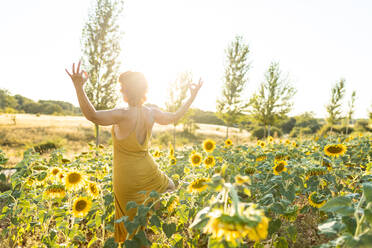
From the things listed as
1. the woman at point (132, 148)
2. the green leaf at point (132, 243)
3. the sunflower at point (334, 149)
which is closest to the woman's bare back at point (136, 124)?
the woman at point (132, 148)

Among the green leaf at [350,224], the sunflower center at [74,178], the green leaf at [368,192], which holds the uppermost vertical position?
the green leaf at [368,192]

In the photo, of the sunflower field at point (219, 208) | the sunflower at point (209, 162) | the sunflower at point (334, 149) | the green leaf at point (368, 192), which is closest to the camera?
the sunflower field at point (219, 208)

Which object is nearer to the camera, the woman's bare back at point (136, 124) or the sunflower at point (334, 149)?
the woman's bare back at point (136, 124)

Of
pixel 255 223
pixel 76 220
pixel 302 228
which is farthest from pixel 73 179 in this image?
pixel 302 228

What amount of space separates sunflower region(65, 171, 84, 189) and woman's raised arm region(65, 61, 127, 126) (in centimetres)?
70

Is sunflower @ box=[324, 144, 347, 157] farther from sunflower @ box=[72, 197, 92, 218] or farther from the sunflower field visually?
sunflower @ box=[72, 197, 92, 218]

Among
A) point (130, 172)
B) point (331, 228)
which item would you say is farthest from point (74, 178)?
point (331, 228)

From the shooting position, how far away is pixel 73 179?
2.25 m

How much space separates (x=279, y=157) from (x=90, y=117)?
206 centimetres

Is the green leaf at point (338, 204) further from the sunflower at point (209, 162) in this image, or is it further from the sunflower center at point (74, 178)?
the sunflower center at point (74, 178)

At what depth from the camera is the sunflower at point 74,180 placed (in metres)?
2.22

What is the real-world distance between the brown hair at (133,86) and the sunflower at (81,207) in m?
1.03

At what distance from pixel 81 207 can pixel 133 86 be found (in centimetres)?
125

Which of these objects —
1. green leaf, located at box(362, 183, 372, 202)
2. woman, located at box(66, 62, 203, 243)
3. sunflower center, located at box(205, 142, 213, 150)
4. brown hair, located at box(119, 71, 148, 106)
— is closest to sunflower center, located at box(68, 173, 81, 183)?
woman, located at box(66, 62, 203, 243)
